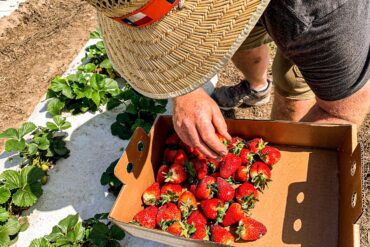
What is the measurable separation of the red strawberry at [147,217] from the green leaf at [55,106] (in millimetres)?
1021

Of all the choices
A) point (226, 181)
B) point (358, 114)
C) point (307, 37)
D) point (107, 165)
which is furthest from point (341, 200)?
point (107, 165)

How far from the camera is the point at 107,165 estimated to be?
2057 mm

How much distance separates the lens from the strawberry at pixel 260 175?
5.14ft

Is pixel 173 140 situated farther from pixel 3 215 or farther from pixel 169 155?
pixel 3 215

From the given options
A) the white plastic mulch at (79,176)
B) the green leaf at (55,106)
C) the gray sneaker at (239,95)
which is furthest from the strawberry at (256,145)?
the green leaf at (55,106)

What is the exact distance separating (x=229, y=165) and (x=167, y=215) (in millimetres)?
321

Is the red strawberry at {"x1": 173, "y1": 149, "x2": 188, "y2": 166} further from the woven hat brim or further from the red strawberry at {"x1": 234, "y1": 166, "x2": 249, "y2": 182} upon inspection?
the woven hat brim

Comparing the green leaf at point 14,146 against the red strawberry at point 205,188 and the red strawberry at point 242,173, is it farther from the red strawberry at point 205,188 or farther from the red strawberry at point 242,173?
the red strawberry at point 242,173

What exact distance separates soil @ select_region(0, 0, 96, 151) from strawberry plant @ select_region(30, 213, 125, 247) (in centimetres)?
104

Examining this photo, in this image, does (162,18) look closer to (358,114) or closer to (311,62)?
(311,62)

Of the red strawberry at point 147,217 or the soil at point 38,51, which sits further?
the soil at point 38,51

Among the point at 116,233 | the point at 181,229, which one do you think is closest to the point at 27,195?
the point at 116,233

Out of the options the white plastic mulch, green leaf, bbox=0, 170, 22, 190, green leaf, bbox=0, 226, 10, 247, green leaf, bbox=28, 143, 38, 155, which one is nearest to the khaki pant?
the white plastic mulch

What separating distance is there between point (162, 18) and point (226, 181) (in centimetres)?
83
